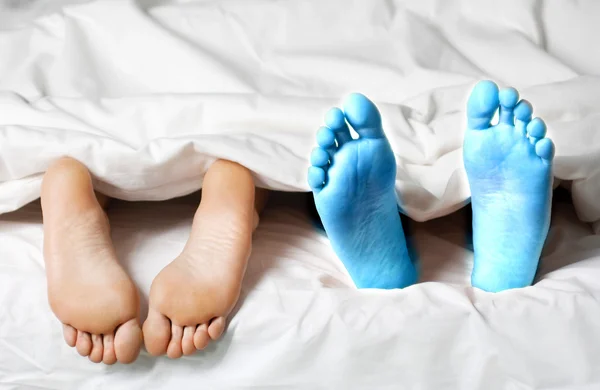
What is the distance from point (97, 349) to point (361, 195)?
12.5 inches

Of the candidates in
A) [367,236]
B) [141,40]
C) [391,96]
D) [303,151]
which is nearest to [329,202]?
[367,236]

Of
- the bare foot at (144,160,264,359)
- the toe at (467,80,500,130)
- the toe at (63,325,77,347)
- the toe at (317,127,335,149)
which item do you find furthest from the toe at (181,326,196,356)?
the toe at (467,80,500,130)

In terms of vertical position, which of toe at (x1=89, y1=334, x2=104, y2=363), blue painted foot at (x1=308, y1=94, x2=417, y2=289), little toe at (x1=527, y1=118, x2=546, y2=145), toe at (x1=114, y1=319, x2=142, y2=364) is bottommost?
toe at (x1=89, y1=334, x2=104, y2=363)

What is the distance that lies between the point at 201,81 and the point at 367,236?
0.45 metres

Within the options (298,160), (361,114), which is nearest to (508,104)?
(361,114)

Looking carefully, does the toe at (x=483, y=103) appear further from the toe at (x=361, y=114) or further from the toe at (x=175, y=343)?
the toe at (x=175, y=343)

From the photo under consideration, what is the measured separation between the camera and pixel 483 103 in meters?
0.75

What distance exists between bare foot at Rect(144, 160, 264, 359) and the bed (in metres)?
0.03

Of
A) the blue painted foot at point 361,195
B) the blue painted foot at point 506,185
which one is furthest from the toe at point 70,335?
the blue painted foot at point 506,185

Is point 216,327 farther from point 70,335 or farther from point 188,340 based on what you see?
point 70,335

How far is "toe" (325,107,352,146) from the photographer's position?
2.48 feet

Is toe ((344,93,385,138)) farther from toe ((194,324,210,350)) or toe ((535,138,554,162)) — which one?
toe ((194,324,210,350))

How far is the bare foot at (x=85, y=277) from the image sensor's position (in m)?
0.79

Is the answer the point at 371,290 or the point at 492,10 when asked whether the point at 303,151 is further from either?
the point at 492,10
